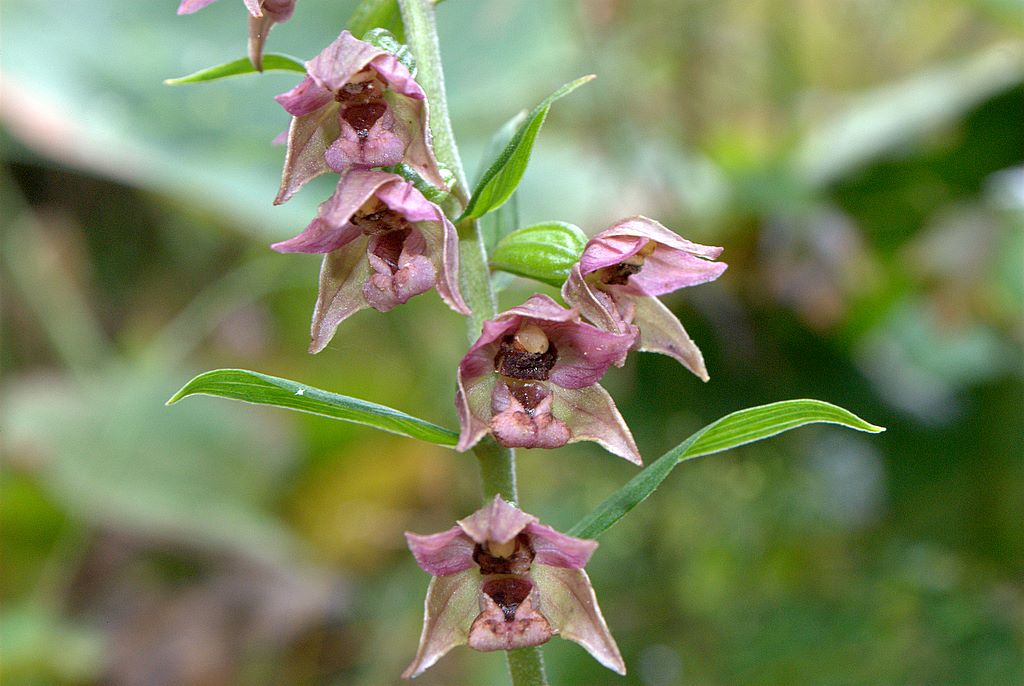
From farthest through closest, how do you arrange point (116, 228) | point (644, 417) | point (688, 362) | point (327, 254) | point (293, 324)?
point (116, 228) → point (293, 324) → point (644, 417) → point (688, 362) → point (327, 254)

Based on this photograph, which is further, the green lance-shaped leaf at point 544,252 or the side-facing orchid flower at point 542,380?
the green lance-shaped leaf at point 544,252

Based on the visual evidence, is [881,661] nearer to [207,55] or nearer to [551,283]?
[551,283]

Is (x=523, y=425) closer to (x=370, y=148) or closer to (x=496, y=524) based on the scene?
(x=496, y=524)

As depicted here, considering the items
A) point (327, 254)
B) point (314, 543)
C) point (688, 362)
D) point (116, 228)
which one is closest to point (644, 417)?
point (314, 543)

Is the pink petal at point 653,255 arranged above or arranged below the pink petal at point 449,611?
above

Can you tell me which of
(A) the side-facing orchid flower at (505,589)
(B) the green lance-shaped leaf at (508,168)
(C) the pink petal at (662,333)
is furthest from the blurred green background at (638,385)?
(B) the green lance-shaped leaf at (508,168)

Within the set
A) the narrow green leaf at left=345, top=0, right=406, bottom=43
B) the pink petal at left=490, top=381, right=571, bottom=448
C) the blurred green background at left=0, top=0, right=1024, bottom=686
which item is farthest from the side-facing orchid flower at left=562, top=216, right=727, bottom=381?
the blurred green background at left=0, top=0, right=1024, bottom=686

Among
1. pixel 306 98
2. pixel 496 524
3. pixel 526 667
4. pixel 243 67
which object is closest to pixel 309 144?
pixel 306 98

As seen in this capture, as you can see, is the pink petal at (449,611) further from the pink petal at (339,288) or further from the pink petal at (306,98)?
the pink petal at (306,98)
